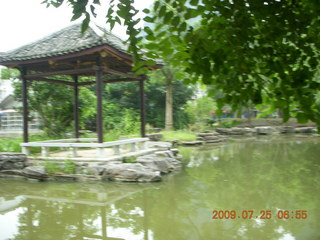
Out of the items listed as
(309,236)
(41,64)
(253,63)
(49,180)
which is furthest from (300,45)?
(41,64)

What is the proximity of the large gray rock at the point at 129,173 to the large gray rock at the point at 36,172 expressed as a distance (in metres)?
1.40

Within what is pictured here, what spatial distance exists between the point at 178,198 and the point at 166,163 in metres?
2.32

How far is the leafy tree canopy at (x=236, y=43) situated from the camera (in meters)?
1.77

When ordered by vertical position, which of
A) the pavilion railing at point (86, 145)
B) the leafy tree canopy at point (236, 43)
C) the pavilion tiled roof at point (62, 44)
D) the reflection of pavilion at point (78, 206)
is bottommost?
the reflection of pavilion at point (78, 206)

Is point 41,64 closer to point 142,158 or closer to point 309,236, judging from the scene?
point 142,158

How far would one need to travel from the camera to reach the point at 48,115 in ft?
33.9

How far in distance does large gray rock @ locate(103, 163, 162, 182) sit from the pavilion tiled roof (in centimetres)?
264

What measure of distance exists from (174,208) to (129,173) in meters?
1.95

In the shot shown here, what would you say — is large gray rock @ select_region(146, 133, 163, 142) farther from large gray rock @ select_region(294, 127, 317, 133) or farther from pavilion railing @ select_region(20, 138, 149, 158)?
large gray rock @ select_region(294, 127, 317, 133)

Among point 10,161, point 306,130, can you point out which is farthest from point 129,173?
point 306,130

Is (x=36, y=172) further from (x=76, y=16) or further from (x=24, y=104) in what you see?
(x=76, y=16)

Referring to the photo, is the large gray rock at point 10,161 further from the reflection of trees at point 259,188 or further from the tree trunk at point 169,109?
the tree trunk at point 169,109

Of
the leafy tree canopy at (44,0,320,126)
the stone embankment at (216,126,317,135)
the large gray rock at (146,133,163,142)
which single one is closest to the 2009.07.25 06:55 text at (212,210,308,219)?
the leafy tree canopy at (44,0,320,126)

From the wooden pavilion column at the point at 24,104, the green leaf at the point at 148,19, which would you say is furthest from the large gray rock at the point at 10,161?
the green leaf at the point at 148,19
